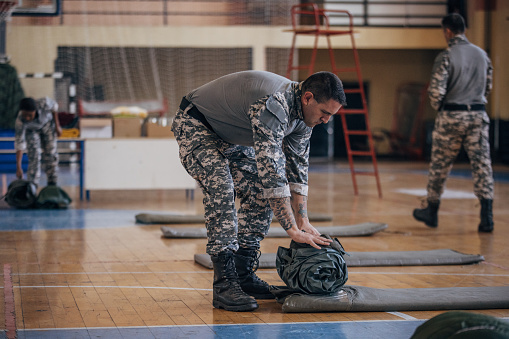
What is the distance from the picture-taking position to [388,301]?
11.1 ft

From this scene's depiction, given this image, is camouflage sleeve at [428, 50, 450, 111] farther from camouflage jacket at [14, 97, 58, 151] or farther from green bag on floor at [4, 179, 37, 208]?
camouflage jacket at [14, 97, 58, 151]

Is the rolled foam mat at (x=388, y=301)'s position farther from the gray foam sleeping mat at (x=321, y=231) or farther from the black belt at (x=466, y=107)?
the black belt at (x=466, y=107)

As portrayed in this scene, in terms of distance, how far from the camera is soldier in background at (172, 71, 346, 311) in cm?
311

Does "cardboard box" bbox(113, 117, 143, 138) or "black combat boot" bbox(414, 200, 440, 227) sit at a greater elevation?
"cardboard box" bbox(113, 117, 143, 138)

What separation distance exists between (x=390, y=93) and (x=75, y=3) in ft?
28.2

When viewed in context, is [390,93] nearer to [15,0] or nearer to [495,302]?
[15,0]

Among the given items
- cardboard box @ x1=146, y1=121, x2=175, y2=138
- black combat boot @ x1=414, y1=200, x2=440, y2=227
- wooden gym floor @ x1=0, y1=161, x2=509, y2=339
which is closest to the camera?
wooden gym floor @ x1=0, y1=161, x2=509, y2=339

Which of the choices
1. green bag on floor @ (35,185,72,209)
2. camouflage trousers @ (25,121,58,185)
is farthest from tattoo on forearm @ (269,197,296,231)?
camouflage trousers @ (25,121,58,185)

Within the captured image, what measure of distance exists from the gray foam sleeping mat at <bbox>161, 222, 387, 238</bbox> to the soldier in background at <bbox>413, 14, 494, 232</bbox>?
2.46 ft

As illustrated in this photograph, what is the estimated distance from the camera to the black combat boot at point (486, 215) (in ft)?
19.6

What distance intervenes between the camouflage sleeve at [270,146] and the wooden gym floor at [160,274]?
62 cm

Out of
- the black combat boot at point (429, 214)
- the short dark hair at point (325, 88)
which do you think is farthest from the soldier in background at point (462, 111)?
the short dark hair at point (325, 88)

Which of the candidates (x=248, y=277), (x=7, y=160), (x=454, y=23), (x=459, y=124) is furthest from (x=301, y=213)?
(x=7, y=160)

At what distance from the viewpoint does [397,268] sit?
449 cm
